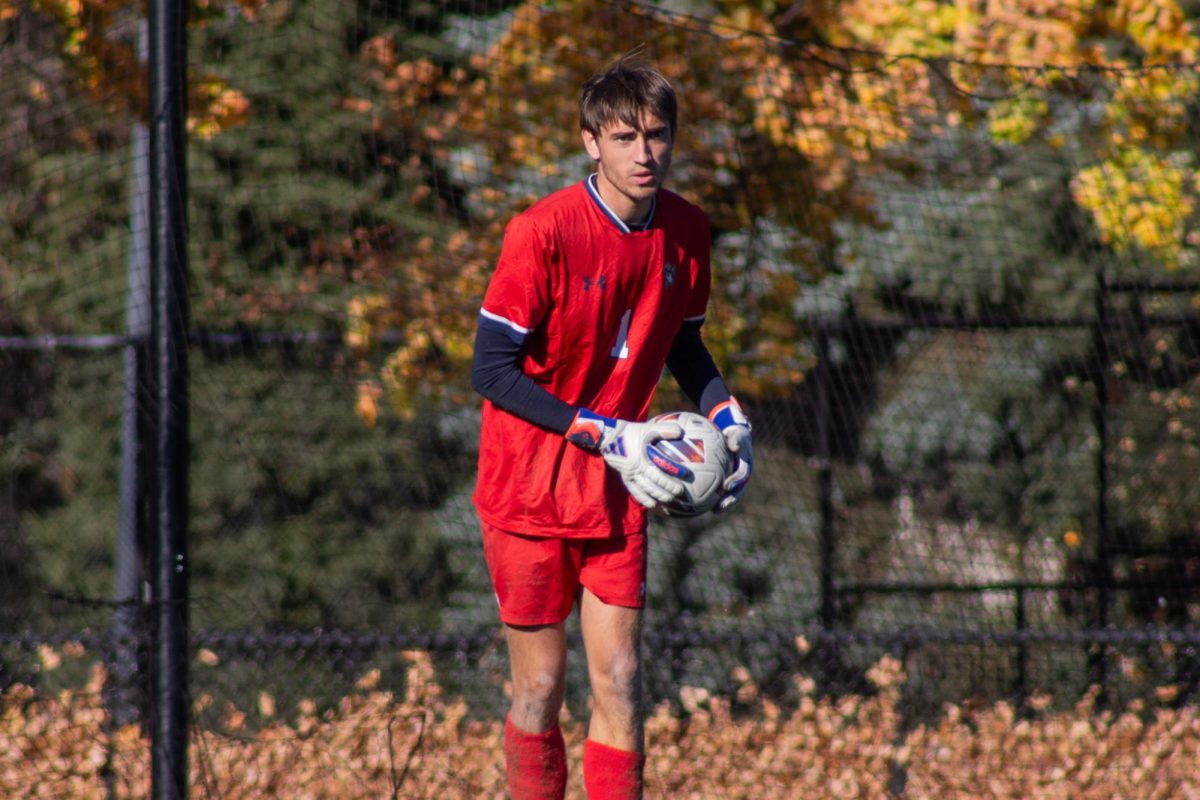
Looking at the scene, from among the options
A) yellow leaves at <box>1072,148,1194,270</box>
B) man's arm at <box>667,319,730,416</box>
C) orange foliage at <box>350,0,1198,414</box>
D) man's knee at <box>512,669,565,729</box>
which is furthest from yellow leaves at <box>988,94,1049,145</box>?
man's knee at <box>512,669,565,729</box>

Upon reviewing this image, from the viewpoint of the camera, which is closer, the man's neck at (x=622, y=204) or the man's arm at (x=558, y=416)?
the man's arm at (x=558, y=416)

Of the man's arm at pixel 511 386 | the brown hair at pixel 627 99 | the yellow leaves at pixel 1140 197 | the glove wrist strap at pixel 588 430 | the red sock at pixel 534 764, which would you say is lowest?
the red sock at pixel 534 764

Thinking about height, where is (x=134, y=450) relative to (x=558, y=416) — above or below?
below

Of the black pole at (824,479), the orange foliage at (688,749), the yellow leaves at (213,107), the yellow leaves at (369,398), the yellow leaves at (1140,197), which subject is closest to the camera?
the orange foliage at (688,749)

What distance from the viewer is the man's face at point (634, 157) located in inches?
128

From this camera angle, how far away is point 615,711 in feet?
11.1

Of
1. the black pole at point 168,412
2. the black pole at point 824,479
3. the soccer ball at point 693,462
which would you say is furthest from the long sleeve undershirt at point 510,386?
the black pole at point 824,479

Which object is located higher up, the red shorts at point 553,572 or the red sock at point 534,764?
the red shorts at point 553,572

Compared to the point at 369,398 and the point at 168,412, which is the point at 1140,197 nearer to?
the point at 369,398

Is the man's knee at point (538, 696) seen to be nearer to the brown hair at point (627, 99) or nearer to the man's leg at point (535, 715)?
the man's leg at point (535, 715)

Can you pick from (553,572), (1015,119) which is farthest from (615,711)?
(1015,119)

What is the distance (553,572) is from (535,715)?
0.38 metres

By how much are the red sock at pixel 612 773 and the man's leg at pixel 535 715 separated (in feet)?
0.44

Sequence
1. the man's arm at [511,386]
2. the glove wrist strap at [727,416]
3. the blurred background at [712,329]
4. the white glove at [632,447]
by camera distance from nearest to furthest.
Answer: the white glove at [632,447]
the man's arm at [511,386]
the glove wrist strap at [727,416]
the blurred background at [712,329]
